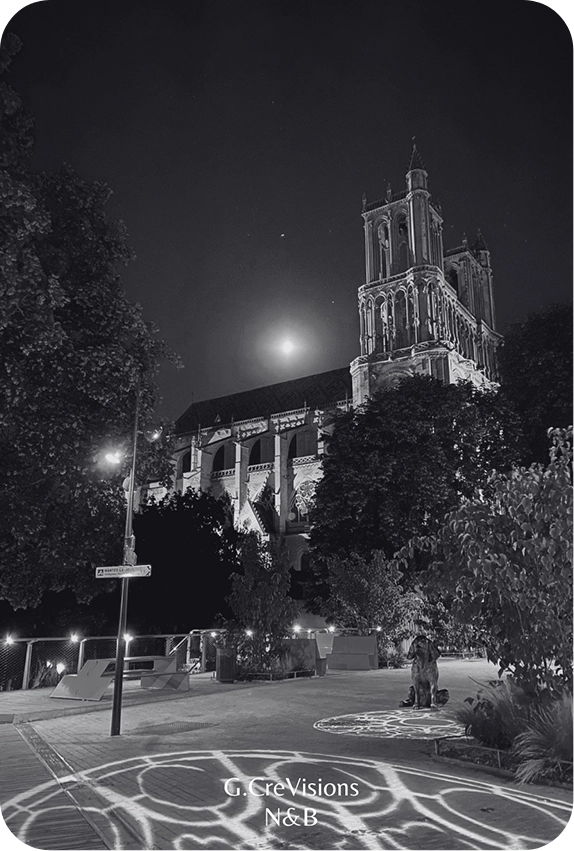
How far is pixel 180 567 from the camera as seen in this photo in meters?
37.1

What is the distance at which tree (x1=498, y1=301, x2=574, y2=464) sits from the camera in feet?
124

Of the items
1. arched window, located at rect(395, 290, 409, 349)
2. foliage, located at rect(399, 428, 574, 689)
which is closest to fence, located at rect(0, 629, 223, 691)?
foliage, located at rect(399, 428, 574, 689)

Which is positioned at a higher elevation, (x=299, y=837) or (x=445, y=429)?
(x=445, y=429)

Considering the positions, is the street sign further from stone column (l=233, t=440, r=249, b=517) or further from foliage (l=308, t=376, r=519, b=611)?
stone column (l=233, t=440, r=249, b=517)

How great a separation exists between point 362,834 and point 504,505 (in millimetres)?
4617

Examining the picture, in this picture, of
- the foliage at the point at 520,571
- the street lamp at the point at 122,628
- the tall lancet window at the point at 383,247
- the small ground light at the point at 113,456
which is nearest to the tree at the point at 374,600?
the small ground light at the point at 113,456

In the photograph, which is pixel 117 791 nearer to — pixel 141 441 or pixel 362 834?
pixel 362 834

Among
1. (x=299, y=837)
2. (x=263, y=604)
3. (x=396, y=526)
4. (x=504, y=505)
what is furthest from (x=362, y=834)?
(x=396, y=526)

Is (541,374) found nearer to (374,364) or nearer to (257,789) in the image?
(374,364)

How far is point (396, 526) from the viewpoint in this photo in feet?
111

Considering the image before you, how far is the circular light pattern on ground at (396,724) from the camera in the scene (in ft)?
35.3

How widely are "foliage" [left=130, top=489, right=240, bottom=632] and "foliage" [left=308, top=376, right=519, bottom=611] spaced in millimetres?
5495

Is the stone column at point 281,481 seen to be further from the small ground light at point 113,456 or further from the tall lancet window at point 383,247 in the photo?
the small ground light at point 113,456

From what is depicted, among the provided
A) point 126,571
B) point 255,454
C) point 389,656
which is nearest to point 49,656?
point 126,571
